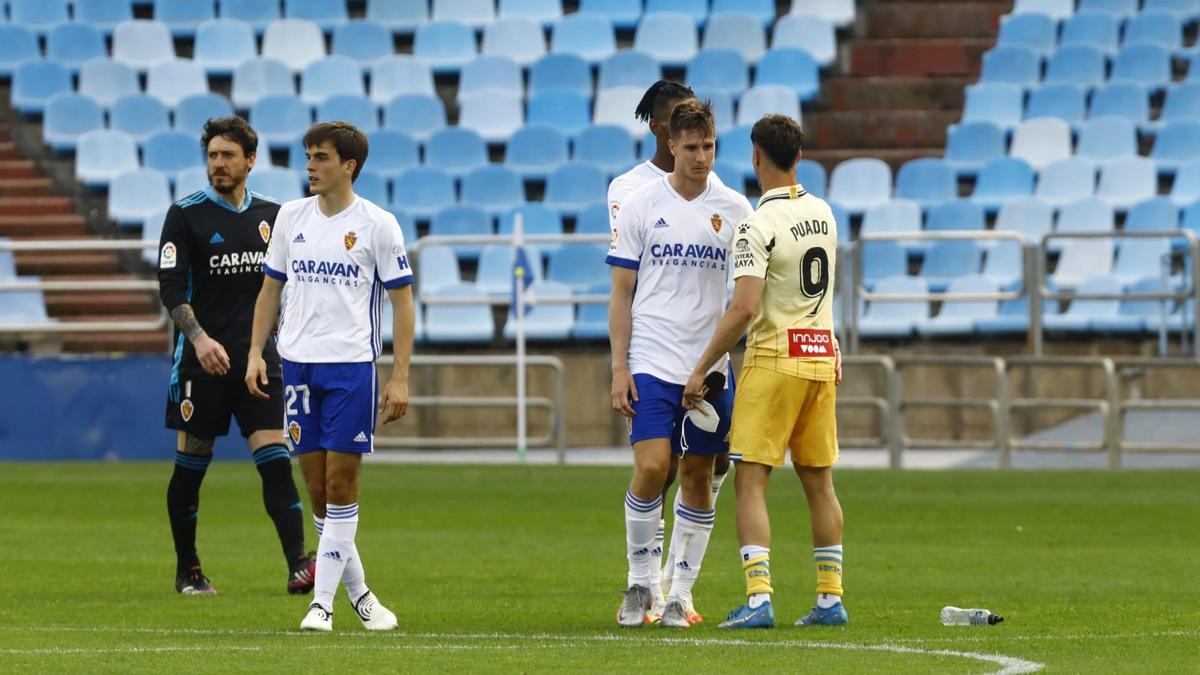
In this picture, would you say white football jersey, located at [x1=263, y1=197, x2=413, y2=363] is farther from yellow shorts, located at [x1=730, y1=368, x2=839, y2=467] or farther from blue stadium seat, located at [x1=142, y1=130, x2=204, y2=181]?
blue stadium seat, located at [x1=142, y1=130, x2=204, y2=181]

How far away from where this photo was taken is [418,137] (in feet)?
75.8

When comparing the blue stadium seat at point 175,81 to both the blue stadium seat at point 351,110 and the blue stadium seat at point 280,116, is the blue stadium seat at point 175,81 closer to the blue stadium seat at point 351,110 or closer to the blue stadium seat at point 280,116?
the blue stadium seat at point 280,116

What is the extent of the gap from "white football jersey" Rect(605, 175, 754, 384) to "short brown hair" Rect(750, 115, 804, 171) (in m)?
0.29

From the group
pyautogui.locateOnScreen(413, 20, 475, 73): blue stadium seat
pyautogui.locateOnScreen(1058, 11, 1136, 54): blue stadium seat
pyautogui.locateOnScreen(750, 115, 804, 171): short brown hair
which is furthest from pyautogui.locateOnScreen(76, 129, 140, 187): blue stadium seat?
pyautogui.locateOnScreen(750, 115, 804, 171): short brown hair

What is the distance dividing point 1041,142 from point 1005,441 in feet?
18.9

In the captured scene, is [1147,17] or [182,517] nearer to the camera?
[182,517]

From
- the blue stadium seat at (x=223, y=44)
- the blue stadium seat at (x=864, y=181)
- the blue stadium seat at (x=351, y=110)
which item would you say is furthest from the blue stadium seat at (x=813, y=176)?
the blue stadium seat at (x=223, y=44)

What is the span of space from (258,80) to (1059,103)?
9.06 m

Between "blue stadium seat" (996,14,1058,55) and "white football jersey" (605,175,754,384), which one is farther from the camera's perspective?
"blue stadium seat" (996,14,1058,55)

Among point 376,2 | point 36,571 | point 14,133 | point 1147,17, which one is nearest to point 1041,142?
point 1147,17

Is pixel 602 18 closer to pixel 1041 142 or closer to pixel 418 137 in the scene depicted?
pixel 418 137

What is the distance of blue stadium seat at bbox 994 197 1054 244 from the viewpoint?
20812mm

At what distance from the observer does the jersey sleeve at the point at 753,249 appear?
748 cm

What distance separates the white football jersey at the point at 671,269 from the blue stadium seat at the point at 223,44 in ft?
57.6
